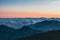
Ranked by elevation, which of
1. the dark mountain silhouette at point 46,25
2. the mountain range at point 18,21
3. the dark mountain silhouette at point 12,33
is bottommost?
the dark mountain silhouette at point 12,33

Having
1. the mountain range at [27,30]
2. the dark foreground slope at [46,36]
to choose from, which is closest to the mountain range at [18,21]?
the mountain range at [27,30]

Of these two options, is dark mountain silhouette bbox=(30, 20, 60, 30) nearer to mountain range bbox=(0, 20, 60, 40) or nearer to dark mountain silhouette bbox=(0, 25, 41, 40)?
mountain range bbox=(0, 20, 60, 40)

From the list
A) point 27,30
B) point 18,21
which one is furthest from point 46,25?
point 18,21

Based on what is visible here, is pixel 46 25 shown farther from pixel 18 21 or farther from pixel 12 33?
pixel 12 33

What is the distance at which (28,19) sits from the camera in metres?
2.63

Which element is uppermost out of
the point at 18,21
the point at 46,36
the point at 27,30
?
the point at 18,21

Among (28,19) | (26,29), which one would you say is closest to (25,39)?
(26,29)

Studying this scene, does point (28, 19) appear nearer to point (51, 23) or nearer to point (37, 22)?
point (37, 22)

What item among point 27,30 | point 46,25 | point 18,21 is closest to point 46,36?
point 46,25

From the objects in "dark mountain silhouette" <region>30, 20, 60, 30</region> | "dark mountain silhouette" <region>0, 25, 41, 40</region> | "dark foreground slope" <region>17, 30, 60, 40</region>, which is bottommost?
"dark foreground slope" <region>17, 30, 60, 40</region>

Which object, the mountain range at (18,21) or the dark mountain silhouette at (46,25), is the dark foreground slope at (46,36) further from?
the mountain range at (18,21)

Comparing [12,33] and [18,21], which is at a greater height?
[18,21]

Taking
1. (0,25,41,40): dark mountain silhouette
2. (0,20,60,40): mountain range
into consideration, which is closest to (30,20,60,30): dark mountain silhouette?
(0,20,60,40): mountain range

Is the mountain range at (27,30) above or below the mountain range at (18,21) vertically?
below
